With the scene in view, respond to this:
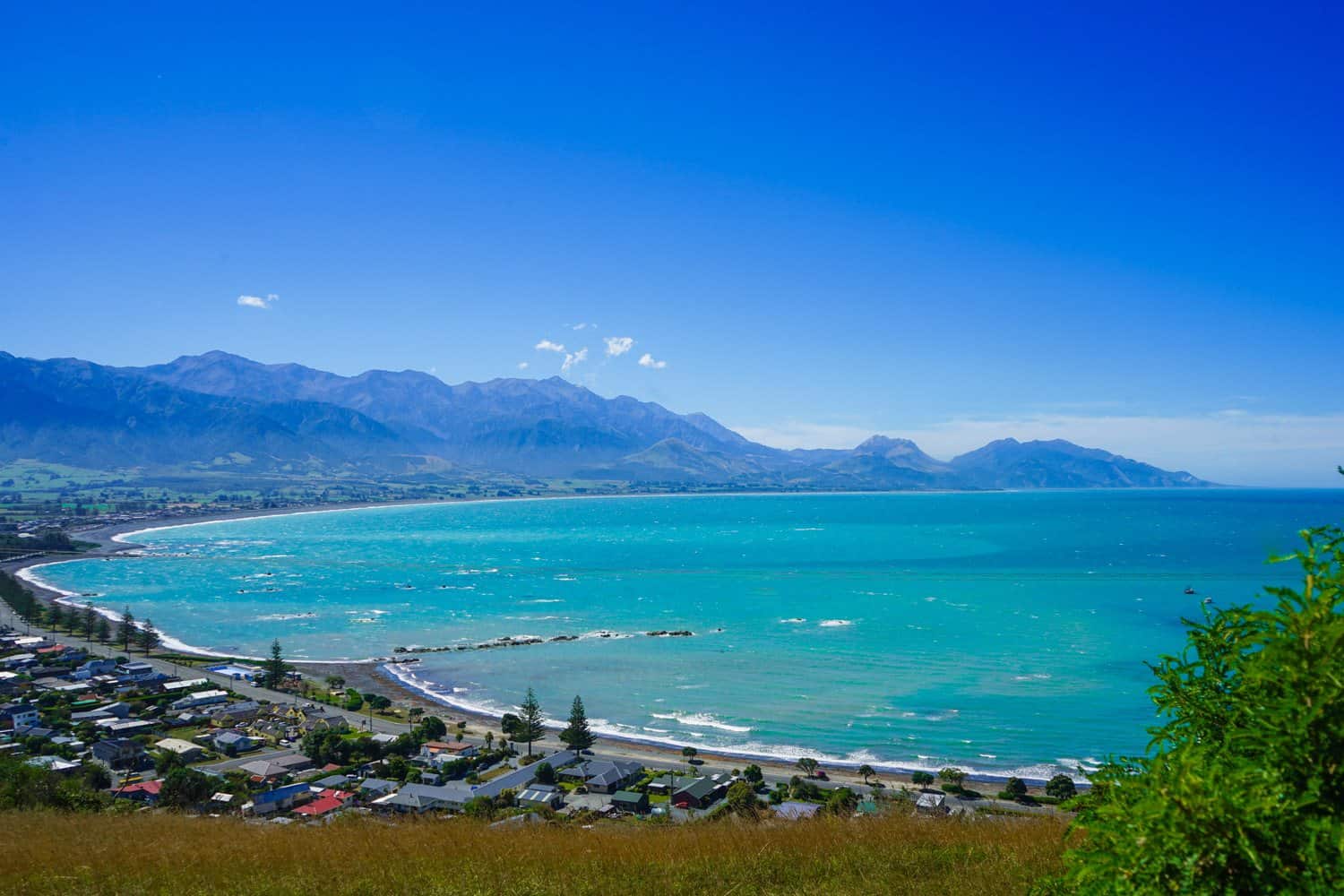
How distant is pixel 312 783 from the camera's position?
2359 centimetres

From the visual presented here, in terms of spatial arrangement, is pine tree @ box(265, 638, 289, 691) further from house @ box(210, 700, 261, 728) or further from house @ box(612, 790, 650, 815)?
house @ box(612, 790, 650, 815)

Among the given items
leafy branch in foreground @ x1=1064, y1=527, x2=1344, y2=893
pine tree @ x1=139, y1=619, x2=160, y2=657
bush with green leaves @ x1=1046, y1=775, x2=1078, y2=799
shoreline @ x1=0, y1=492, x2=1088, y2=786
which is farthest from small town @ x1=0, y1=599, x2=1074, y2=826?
leafy branch in foreground @ x1=1064, y1=527, x2=1344, y2=893

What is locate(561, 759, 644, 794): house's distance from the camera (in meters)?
22.8

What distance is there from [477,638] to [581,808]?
104 ft

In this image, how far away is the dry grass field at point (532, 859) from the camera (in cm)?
579

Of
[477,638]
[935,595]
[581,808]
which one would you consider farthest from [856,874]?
[935,595]

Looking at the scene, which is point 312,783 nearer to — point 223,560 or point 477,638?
point 477,638

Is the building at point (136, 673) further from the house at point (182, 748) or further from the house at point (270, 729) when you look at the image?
the house at point (182, 748)

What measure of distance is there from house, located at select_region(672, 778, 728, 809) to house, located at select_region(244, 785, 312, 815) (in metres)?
10.7

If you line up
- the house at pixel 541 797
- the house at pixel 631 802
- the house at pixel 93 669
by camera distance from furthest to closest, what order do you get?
the house at pixel 93 669
the house at pixel 631 802
the house at pixel 541 797

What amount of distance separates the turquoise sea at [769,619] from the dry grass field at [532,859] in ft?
12.4

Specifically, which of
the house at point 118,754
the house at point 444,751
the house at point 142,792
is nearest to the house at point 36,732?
the house at point 118,754

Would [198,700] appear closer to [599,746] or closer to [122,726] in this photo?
[122,726]

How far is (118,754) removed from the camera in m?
25.6
